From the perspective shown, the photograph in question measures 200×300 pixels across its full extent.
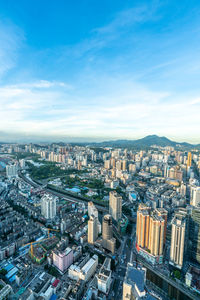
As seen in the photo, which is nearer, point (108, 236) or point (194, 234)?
point (194, 234)

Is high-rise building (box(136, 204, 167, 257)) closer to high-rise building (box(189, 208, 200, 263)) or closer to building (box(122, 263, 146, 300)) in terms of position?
high-rise building (box(189, 208, 200, 263))

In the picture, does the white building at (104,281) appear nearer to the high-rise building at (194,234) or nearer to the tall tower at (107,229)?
the tall tower at (107,229)

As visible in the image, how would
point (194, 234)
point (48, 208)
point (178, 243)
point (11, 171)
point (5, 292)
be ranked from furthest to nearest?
point (11, 171), point (48, 208), point (194, 234), point (178, 243), point (5, 292)

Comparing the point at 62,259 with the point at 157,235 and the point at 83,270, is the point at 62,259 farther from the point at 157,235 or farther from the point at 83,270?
the point at 157,235

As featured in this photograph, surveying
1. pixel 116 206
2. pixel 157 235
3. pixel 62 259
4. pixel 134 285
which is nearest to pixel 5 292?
pixel 62 259

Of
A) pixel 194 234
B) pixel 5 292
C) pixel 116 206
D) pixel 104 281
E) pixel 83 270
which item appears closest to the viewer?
pixel 5 292

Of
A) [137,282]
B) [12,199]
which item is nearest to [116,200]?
[137,282]

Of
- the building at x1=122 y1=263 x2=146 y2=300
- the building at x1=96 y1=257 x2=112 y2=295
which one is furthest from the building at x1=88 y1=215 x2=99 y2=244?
the building at x1=122 y1=263 x2=146 y2=300
